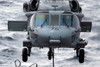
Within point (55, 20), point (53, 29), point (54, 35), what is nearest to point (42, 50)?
point (55, 20)

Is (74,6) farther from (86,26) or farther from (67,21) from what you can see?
(67,21)

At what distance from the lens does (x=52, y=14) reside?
36.5 m

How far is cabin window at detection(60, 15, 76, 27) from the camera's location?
36.7m

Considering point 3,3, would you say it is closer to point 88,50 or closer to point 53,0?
point 88,50

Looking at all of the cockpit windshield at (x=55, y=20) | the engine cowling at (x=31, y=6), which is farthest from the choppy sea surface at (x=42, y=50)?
the cockpit windshield at (x=55, y=20)

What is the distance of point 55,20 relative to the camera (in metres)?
36.6

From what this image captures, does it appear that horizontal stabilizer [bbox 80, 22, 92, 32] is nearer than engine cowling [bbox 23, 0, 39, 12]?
Yes

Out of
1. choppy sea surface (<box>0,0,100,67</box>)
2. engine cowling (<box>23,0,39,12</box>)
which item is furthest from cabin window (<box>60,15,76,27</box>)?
choppy sea surface (<box>0,0,100,67</box>)

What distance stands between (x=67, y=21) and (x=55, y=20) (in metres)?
1.07

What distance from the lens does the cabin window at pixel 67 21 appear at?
3669 cm

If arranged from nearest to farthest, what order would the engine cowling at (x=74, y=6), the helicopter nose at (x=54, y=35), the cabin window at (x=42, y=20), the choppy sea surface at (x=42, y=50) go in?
the helicopter nose at (x=54, y=35), the cabin window at (x=42, y=20), the engine cowling at (x=74, y=6), the choppy sea surface at (x=42, y=50)

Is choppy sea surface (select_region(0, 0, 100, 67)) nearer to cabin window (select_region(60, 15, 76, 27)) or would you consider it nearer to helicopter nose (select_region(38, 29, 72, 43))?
cabin window (select_region(60, 15, 76, 27))

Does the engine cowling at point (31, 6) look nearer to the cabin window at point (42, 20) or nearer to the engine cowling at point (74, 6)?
the engine cowling at point (74, 6)

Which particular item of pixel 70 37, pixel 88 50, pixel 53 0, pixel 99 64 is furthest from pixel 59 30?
pixel 88 50
